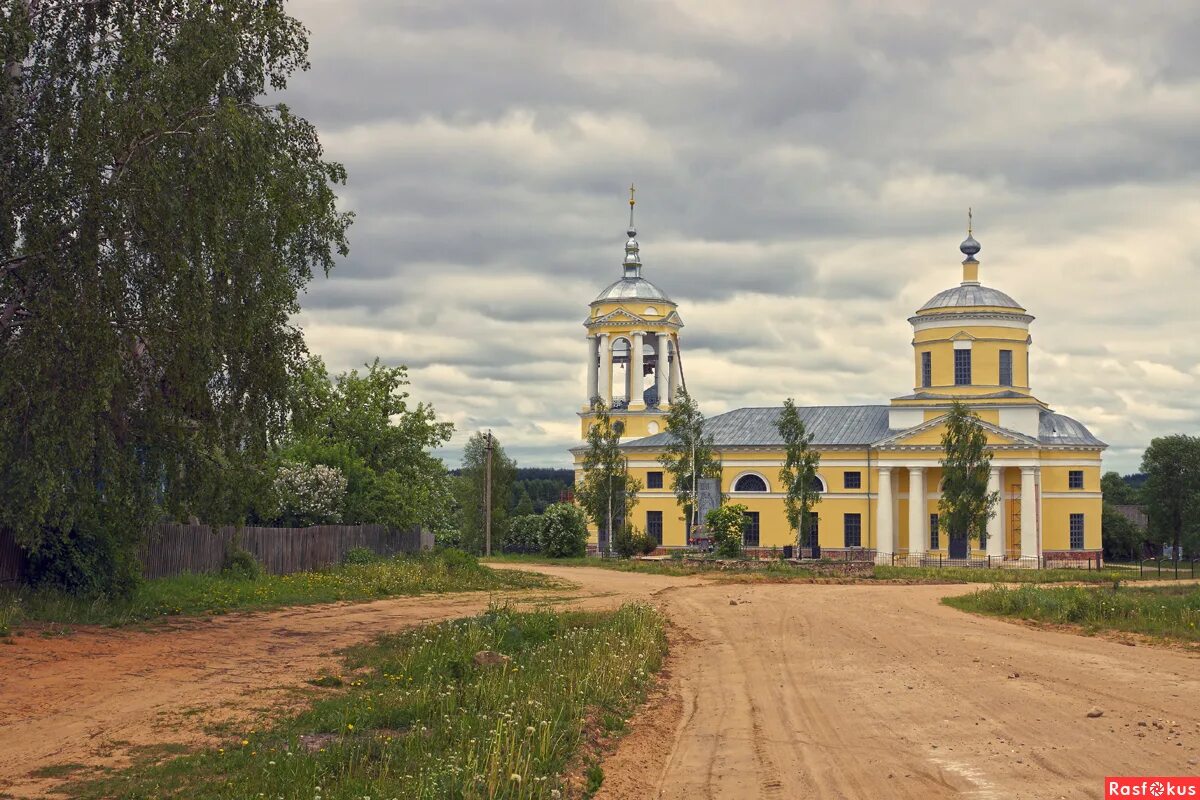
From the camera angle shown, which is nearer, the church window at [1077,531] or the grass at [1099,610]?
the grass at [1099,610]

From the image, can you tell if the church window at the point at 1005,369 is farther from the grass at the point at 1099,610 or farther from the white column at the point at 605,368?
the grass at the point at 1099,610

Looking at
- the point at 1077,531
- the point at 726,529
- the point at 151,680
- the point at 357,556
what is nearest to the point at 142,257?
the point at 151,680

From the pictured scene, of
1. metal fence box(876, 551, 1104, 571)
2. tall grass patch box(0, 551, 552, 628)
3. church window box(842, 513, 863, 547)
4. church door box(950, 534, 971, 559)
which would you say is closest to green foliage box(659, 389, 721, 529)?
church window box(842, 513, 863, 547)

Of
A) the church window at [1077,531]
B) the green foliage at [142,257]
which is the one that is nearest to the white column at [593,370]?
the church window at [1077,531]

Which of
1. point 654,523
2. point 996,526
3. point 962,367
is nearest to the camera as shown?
point 996,526

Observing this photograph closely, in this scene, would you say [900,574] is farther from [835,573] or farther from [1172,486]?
[1172,486]

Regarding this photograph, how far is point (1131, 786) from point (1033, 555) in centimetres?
5726

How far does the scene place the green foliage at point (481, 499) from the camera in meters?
95.8

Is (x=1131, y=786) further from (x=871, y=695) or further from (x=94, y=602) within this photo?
(x=94, y=602)

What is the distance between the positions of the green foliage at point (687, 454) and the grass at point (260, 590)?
69.9 feet

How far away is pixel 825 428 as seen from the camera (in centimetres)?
7506

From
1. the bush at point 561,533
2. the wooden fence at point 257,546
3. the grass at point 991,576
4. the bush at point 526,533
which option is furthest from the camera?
the bush at point 526,533

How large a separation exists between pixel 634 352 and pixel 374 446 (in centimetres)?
3362

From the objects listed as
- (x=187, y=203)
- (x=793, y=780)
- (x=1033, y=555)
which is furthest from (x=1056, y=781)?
(x=1033, y=555)
